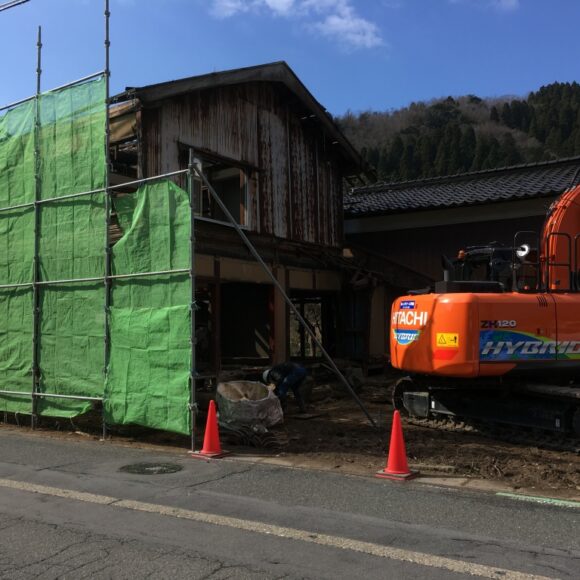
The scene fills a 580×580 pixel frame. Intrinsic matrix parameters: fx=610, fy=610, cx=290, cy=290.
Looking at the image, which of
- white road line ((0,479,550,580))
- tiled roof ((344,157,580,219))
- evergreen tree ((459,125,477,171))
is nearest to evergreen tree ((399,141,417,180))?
evergreen tree ((459,125,477,171))

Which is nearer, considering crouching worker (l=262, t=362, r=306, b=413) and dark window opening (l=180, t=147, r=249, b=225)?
crouching worker (l=262, t=362, r=306, b=413)

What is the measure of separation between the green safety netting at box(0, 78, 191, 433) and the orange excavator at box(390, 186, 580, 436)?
3.39 meters

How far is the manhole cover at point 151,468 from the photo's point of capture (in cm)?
704

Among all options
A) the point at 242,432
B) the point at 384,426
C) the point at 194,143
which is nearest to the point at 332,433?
the point at 384,426

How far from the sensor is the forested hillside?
3875 centimetres

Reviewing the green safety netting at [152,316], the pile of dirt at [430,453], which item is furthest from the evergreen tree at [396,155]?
the green safety netting at [152,316]

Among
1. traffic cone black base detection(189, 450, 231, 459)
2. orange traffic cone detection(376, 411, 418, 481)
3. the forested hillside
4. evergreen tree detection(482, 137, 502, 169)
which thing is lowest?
traffic cone black base detection(189, 450, 231, 459)

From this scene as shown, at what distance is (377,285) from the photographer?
53.2 feet

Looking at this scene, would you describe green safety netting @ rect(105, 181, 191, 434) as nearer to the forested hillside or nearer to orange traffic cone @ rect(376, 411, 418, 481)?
orange traffic cone @ rect(376, 411, 418, 481)

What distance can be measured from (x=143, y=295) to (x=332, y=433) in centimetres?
354

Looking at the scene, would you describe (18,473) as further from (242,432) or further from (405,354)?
(405,354)

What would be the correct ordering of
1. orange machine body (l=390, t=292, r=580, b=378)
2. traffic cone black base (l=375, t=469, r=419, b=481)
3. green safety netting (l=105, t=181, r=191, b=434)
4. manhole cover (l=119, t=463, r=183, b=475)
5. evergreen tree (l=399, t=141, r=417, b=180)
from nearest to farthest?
1. traffic cone black base (l=375, t=469, r=419, b=481)
2. manhole cover (l=119, t=463, r=183, b=475)
3. orange machine body (l=390, t=292, r=580, b=378)
4. green safety netting (l=105, t=181, r=191, b=434)
5. evergreen tree (l=399, t=141, r=417, b=180)

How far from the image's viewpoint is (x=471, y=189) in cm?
1820

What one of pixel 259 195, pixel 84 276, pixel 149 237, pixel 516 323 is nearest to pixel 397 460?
pixel 516 323
